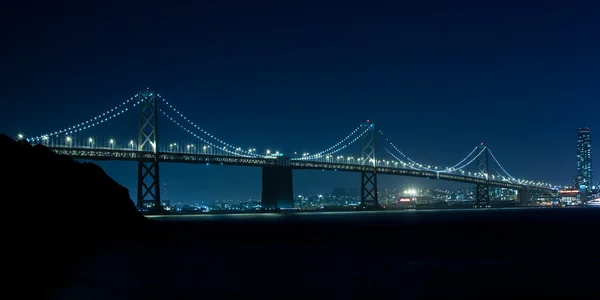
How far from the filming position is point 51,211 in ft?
81.8

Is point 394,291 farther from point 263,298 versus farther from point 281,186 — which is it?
point 281,186

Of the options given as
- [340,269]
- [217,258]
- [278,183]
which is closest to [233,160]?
[278,183]

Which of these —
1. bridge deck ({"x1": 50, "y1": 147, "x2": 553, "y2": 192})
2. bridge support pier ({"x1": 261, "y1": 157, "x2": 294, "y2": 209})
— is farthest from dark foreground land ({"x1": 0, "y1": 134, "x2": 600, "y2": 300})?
bridge support pier ({"x1": 261, "y1": 157, "x2": 294, "y2": 209})

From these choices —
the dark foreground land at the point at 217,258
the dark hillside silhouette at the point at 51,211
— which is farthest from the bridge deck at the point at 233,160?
the dark hillside silhouette at the point at 51,211

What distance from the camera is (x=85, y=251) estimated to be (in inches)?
984

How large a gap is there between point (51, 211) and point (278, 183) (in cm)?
6113

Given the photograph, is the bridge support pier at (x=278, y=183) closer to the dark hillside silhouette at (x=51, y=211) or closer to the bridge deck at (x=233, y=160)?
the bridge deck at (x=233, y=160)

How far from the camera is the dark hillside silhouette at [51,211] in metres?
20.8

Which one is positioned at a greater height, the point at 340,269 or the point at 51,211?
the point at 51,211

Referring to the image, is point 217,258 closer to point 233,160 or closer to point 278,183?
point 233,160

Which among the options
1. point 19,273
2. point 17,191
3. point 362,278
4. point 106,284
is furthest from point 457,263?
point 17,191

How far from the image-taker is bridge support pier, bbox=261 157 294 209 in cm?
8550

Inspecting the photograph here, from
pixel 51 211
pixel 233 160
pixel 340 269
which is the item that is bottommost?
pixel 340 269

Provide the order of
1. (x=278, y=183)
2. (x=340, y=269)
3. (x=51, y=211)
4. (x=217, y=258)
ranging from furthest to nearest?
(x=278, y=183) → (x=51, y=211) → (x=217, y=258) → (x=340, y=269)
